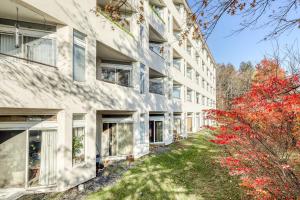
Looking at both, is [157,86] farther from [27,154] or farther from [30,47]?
[27,154]

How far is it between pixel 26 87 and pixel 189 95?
90.0 ft

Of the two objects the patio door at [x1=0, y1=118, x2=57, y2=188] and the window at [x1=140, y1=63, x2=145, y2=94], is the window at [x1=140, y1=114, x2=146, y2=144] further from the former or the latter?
the patio door at [x1=0, y1=118, x2=57, y2=188]

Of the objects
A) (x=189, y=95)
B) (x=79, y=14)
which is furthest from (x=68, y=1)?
(x=189, y=95)

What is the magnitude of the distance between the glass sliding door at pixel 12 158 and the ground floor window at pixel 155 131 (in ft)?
41.2

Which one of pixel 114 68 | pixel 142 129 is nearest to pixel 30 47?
pixel 114 68

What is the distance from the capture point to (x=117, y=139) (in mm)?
14422

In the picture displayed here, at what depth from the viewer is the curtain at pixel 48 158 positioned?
8484mm

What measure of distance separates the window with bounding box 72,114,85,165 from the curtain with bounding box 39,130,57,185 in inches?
34.6

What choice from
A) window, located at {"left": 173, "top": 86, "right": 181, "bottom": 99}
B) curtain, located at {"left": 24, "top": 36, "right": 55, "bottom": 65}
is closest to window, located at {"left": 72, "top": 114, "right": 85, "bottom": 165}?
curtain, located at {"left": 24, "top": 36, "right": 55, "bottom": 65}

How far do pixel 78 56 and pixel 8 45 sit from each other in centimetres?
280

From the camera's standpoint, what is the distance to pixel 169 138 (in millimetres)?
21078

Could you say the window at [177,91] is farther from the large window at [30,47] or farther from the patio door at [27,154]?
the patio door at [27,154]

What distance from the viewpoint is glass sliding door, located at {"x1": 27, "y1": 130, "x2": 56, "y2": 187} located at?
825 centimetres

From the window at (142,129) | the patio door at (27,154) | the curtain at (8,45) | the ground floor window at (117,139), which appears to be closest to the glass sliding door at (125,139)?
the ground floor window at (117,139)
